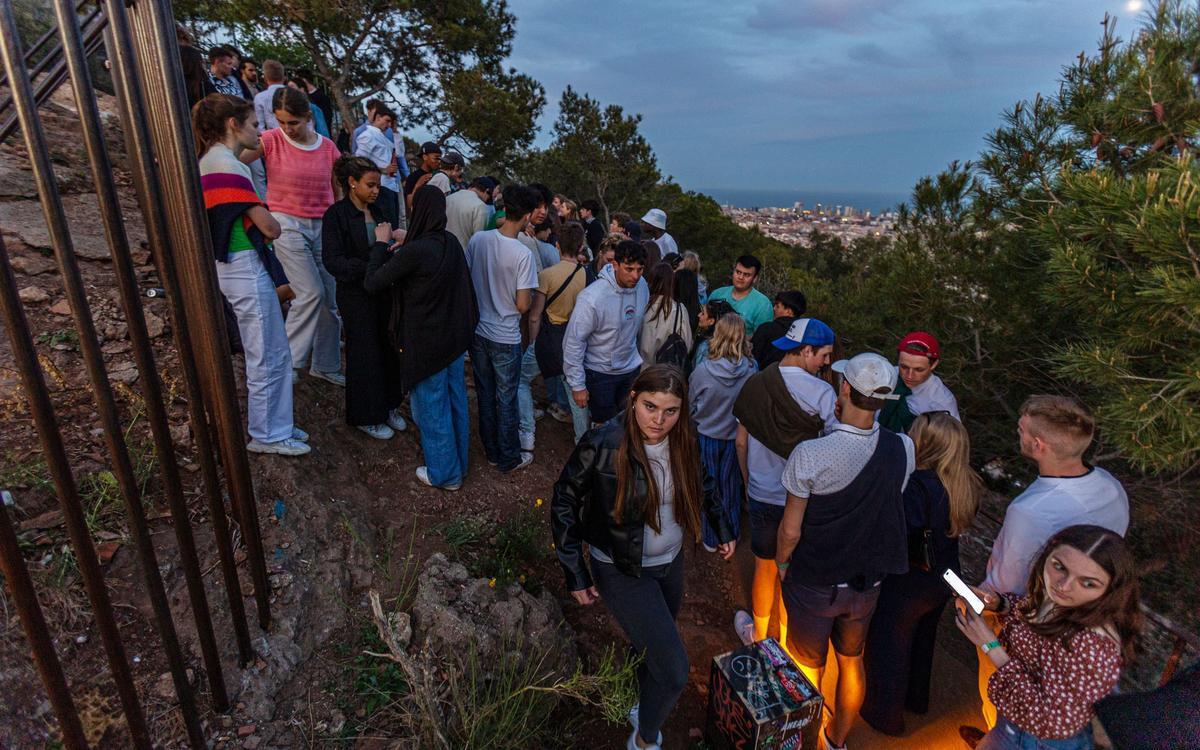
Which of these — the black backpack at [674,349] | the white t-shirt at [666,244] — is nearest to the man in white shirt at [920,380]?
the black backpack at [674,349]

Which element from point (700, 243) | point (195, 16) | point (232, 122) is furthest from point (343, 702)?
point (700, 243)

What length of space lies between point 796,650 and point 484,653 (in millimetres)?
1613

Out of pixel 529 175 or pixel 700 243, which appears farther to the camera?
pixel 700 243

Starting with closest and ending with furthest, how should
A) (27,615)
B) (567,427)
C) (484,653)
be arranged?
1. (27,615)
2. (484,653)
3. (567,427)

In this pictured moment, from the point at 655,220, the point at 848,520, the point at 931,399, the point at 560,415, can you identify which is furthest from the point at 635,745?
the point at 655,220

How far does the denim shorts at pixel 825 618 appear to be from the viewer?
282cm

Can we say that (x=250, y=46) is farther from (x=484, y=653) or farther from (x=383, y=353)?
(x=484, y=653)

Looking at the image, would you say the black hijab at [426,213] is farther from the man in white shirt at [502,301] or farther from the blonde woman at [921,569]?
the blonde woman at [921,569]

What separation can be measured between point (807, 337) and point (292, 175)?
3.57 m

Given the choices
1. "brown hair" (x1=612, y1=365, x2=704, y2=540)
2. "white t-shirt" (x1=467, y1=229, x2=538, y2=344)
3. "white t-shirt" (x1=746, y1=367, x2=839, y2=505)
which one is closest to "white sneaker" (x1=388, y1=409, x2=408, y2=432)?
"white t-shirt" (x1=467, y1=229, x2=538, y2=344)

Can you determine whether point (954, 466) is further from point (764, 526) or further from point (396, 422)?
point (396, 422)

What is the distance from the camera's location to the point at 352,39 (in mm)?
16141

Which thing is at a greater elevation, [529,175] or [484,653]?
[529,175]

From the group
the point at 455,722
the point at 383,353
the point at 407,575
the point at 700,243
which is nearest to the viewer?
the point at 455,722
